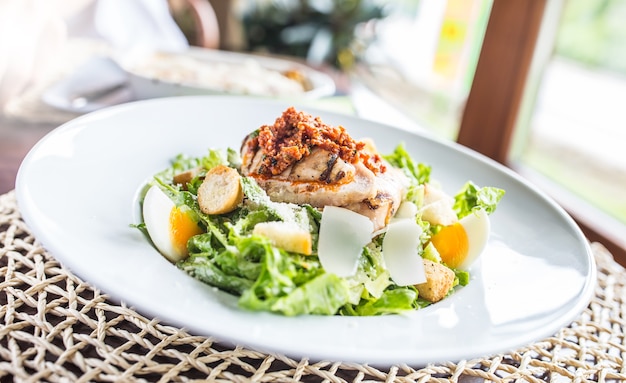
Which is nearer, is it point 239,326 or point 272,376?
point 239,326

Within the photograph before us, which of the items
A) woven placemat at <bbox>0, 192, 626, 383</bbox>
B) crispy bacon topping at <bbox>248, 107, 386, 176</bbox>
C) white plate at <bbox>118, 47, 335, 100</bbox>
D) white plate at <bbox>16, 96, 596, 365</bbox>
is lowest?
woven placemat at <bbox>0, 192, 626, 383</bbox>

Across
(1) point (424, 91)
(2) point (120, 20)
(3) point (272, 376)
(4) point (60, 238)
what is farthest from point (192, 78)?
(1) point (424, 91)

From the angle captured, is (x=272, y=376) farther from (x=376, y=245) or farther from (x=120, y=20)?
(x=120, y=20)

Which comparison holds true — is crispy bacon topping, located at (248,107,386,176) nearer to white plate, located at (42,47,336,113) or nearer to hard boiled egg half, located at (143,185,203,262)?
hard boiled egg half, located at (143,185,203,262)

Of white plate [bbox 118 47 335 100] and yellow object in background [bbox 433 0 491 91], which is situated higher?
yellow object in background [bbox 433 0 491 91]

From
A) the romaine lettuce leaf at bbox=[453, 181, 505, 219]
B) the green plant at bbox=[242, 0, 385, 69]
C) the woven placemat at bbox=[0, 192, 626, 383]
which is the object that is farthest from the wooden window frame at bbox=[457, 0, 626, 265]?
the green plant at bbox=[242, 0, 385, 69]

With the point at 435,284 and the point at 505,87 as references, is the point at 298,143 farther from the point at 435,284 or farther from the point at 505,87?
the point at 505,87

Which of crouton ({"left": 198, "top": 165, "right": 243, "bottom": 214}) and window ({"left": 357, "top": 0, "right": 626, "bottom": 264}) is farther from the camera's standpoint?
window ({"left": 357, "top": 0, "right": 626, "bottom": 264})
